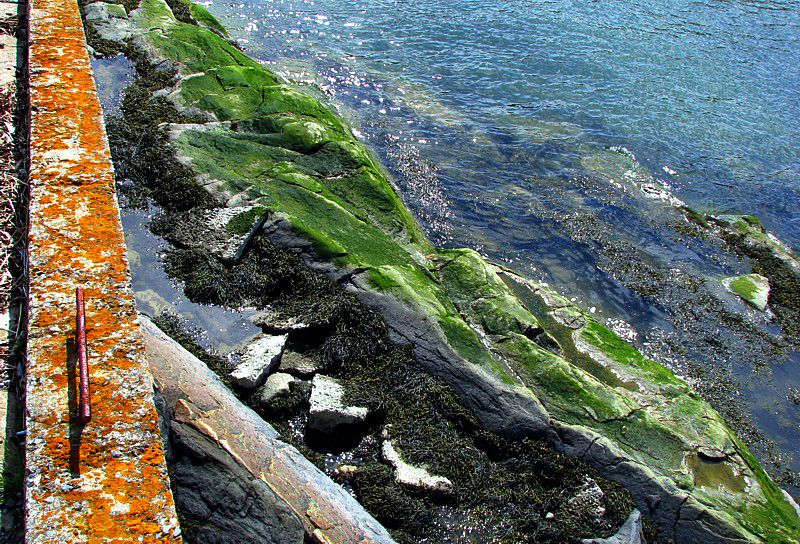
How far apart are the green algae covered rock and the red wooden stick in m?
4.86

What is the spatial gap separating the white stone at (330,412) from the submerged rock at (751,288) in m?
10.2

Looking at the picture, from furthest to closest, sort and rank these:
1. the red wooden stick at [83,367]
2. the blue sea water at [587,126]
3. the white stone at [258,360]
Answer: the blue sea water at [587,126], the white stone at [258,360], the red wooden stick at [83,367]

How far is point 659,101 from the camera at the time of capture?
66.2 ft

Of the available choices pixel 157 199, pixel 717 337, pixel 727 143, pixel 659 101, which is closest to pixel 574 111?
pixel 659 101

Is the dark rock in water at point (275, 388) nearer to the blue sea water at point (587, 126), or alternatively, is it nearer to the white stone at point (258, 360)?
the white stone at point (258, 360)

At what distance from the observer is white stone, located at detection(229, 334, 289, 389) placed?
6.81 meters

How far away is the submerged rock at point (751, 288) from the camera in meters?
13.0

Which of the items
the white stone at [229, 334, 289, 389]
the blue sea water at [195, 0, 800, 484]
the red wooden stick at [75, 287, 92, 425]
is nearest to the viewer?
the red wooden stick at [75, 287, 92, 425]

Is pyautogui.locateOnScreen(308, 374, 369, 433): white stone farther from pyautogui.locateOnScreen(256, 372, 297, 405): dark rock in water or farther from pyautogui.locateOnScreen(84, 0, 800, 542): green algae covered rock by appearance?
pyautogui.locateOnScreen(84, 0, 800, 542): green algae covered rock

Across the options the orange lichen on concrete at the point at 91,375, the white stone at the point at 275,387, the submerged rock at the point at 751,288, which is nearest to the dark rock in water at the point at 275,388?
the white stone at the point at 275,387

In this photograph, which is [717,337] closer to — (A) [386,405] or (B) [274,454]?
(A) [386,405]

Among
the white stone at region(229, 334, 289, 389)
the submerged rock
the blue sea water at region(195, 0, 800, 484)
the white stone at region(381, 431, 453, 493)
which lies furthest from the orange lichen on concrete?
the submerged rock

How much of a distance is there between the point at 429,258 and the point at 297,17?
55.7ft

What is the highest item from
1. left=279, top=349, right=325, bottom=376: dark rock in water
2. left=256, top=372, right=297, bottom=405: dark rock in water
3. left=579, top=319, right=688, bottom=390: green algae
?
left=256, top=372, right=297, bottom=405: dark rock in water
